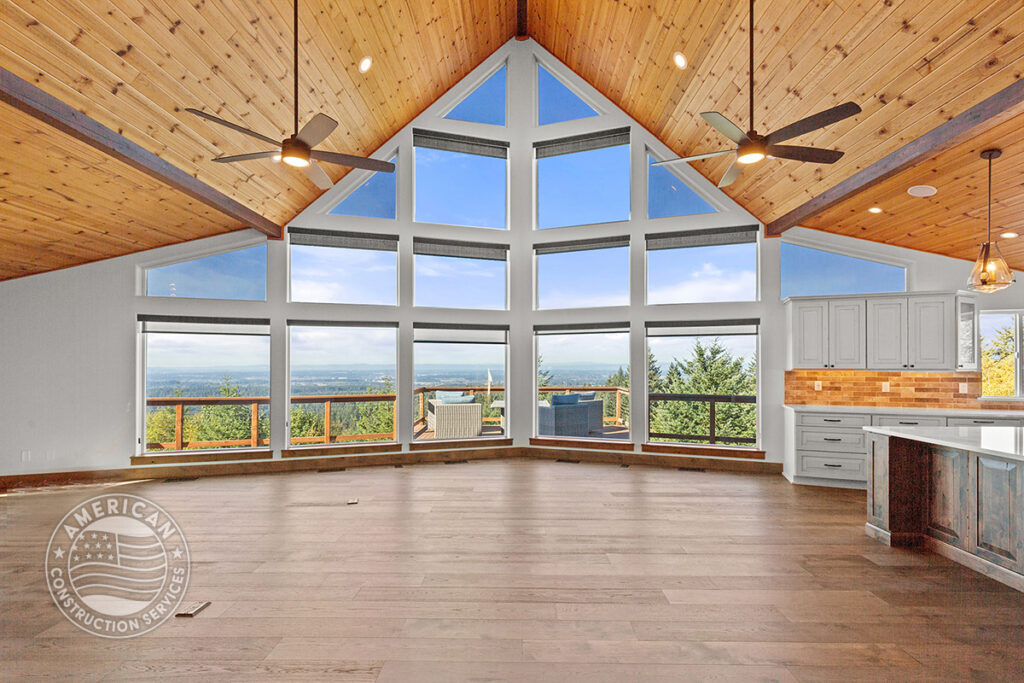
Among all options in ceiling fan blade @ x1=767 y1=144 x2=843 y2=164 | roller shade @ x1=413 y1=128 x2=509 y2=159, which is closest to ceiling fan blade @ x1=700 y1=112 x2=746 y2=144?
ceiling fan blade @ x1=767 y1=144 x2=843 y2=164

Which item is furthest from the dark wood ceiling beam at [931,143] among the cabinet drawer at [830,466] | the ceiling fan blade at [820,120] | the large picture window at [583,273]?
the cabinet drawer at [830,466]

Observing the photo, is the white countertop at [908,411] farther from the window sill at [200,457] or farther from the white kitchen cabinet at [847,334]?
the window sill at [200,457]

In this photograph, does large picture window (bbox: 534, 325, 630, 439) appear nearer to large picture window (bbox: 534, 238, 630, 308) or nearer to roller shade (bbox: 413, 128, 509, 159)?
large picture window (bbox: 534, 238, 630, 308)

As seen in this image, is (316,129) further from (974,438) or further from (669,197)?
(974,438)

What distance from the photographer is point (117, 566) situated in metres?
3.34

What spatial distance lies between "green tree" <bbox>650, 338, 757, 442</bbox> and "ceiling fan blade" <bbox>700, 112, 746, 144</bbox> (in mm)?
3603

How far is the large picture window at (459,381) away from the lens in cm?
704

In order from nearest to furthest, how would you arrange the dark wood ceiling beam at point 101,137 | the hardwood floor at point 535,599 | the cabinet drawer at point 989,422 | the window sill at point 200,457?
the hardwood floor at point 535,599 → the dark wood ceiling beam at point 101,137 → the cabinet drawer at point 989,422 → the window sill at point 200,457

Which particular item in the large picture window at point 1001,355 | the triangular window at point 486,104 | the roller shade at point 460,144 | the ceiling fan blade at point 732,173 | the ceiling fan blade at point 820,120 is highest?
the triangular window at point 486,104

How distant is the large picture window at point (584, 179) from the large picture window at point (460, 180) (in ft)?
1.97

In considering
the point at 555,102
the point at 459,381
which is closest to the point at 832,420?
the point at 459,381

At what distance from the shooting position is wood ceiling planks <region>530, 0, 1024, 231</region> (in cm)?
316

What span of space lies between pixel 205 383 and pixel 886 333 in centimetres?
819

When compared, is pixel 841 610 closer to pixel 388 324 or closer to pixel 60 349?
pixel 388 324
